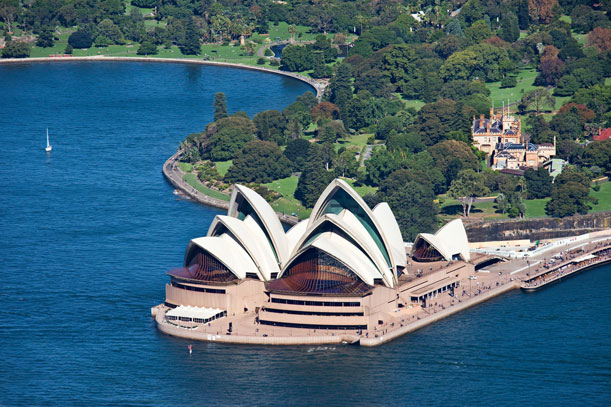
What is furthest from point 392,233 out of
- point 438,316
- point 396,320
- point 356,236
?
point 396,320

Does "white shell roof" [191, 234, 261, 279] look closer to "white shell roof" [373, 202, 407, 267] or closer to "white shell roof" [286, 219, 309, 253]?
"white shell roof" [286, 219, 309, 253]

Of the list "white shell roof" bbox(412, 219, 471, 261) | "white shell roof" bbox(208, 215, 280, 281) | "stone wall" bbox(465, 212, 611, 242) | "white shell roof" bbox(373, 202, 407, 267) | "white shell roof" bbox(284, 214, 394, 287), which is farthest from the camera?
"stone wall" bbox(465, 212, 611, 242)

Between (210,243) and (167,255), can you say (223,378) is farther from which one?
(167,255)

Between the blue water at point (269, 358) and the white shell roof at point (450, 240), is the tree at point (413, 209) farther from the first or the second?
the blue water at point (269, 358)

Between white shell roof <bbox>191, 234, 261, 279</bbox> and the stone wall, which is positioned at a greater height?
white shell roof <bbox>191, 234, 261, 279</bbox>

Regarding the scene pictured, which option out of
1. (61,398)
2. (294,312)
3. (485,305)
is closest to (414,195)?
(485,305)

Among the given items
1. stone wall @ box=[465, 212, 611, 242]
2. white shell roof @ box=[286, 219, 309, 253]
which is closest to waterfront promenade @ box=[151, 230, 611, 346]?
white shell roof @ box=[286, 219, 309, 253]

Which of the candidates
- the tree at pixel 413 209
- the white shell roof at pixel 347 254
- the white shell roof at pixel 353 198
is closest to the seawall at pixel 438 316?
the white shell roof at pixel 347 254
